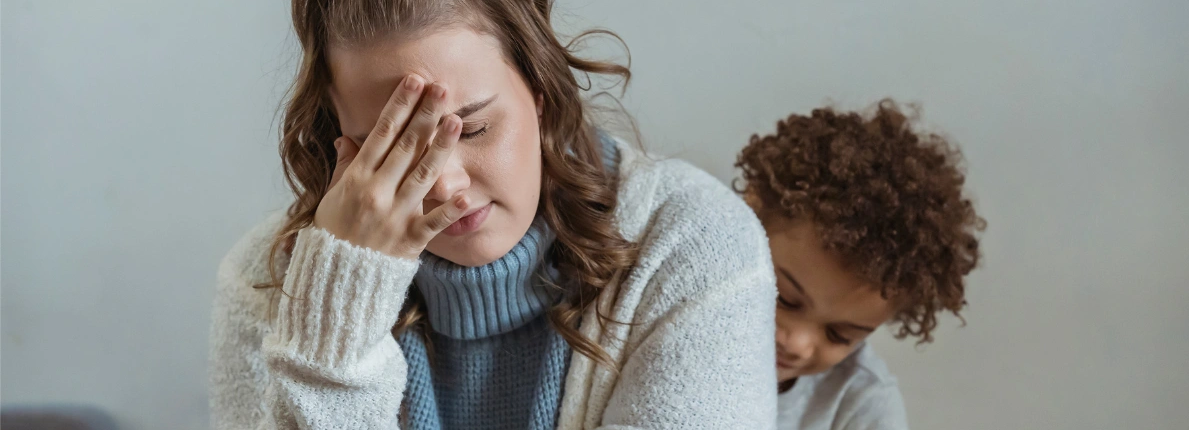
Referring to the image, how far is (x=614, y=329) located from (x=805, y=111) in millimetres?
494

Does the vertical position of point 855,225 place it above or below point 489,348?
above

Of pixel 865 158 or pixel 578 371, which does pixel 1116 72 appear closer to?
pixel 865 158

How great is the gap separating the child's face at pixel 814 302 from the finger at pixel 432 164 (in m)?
0.51

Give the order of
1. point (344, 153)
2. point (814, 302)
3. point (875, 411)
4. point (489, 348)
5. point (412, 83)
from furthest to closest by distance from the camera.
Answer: point (875, 411) → point (814, 302) → point (489, 348) → point (344, 153) → point (412, 83)

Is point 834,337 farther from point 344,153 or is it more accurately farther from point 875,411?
point 344,153

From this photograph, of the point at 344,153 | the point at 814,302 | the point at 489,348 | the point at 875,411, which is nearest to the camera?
the point at 344,153

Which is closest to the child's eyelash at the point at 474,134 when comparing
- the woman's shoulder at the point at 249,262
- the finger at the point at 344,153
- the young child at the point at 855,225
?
the finger at the point at 344,153

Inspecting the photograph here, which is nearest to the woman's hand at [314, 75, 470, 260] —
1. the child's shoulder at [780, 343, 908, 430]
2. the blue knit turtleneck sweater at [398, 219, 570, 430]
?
the blue knit turtleneck sweater at [398, 219, 570, 430]

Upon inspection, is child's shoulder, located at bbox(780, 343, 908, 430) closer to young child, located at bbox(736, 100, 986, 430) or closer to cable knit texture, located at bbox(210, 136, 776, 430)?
young child, located at bbox(736, 100, 986, 430)

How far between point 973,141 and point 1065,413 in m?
0.43

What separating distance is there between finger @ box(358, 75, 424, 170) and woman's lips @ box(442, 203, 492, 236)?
9cm

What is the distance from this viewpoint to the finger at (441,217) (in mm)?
768

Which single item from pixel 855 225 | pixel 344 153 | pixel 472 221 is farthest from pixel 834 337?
pixel 344 153

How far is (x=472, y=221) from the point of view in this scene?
819 mm
